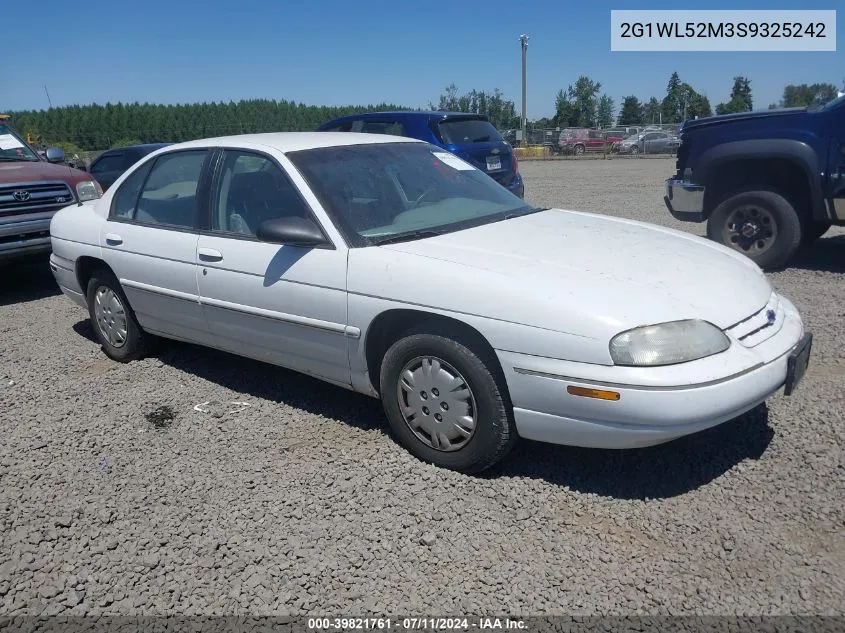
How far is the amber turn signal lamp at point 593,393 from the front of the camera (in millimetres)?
2807

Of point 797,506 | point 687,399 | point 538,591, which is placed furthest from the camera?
point 797,506

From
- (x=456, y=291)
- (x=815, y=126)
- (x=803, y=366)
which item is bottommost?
(x=803, y=366)

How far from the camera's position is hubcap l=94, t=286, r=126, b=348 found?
5.08m

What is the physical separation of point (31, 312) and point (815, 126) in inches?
300

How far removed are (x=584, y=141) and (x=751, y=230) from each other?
106 ft

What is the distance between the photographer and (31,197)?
7.24m

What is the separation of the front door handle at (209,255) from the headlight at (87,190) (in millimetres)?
4231

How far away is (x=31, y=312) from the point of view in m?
6.93

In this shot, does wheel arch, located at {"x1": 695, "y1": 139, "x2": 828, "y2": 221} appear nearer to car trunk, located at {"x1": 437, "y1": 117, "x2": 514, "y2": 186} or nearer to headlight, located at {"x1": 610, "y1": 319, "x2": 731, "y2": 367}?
car trunk, located at {"x1": 437, "y1": 117, "x2": 514, "y2": 186}

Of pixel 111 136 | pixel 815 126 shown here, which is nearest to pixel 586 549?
pixel 815 126

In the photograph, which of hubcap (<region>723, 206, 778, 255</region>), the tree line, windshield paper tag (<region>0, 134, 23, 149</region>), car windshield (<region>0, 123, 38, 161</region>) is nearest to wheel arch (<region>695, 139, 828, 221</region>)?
hubcap (<region>723, 206, 778, 255</region>)

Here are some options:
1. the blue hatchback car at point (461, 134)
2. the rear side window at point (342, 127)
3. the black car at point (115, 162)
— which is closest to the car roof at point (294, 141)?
the blue hatchback car at point (461, 134)

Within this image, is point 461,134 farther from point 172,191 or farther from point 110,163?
point 110,163

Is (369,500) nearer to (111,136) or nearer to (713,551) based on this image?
(713,551)
